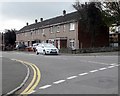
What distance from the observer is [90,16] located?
5034cm

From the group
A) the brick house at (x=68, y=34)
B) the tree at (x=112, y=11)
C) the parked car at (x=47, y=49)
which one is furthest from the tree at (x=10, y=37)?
the parked car at (x=47, y=49)

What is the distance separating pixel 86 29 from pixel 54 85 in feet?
133

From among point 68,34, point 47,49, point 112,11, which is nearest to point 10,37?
point 68,34

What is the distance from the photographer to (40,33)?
6950 cm

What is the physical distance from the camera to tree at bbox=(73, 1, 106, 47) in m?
50.3

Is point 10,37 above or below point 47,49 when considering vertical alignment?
above

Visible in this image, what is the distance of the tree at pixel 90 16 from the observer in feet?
165

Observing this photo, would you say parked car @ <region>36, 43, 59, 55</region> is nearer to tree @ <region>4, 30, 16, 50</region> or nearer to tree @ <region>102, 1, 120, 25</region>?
tree @ <region>102, 1, 120, 25</region>

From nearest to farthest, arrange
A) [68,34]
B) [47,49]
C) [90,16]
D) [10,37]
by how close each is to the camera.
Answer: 1. [47,49]
2. [90,16]
3. [68,34]
4. [10,37]

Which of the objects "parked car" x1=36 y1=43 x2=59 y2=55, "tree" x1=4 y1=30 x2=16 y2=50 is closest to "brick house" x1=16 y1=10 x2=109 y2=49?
"parked car" x1=36 y1=43 x2=59 y2=55

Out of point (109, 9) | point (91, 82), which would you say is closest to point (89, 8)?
point (109, 9)

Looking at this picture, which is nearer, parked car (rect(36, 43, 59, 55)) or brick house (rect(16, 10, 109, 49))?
parked car (rect(36, 43, 59, 55))

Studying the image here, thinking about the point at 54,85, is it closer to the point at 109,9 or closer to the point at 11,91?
the point at 11,91

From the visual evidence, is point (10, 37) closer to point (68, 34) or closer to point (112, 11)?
point (68, 34)
